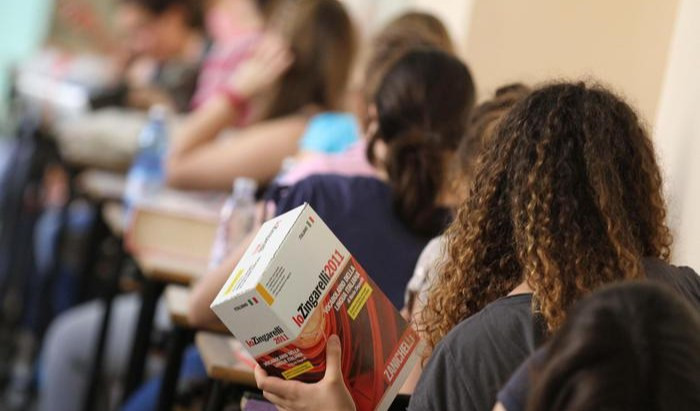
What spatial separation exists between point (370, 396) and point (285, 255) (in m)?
0.25

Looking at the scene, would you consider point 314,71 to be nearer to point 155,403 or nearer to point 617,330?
point 155,403

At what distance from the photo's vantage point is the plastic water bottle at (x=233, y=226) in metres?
3.14

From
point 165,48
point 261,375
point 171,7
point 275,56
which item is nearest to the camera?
point 261,375

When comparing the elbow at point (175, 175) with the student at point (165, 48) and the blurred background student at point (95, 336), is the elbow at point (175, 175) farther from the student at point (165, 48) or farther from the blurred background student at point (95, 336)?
the student at point (165, 48)

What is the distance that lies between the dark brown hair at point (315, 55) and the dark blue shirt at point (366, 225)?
4.42 ft

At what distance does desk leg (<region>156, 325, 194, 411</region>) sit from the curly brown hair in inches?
52.0

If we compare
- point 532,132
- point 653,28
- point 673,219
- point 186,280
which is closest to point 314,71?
point 186,280

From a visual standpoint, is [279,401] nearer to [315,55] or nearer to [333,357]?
[333,357]

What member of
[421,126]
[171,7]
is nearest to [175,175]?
[421,126]

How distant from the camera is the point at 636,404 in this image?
39.8 inches

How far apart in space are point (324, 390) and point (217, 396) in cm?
94

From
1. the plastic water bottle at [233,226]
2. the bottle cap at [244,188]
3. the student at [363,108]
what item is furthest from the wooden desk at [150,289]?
the student at [363,108]

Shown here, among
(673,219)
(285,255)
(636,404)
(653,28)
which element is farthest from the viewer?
(653,28)

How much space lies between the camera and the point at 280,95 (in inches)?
155
